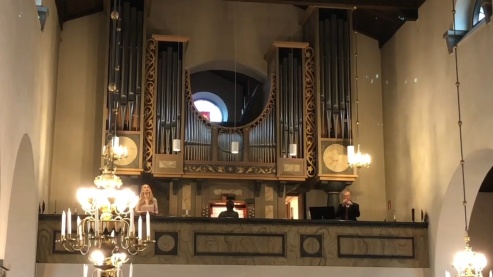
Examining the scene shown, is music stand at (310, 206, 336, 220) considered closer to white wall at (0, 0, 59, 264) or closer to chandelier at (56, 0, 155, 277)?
white wall at (0, 0, 59, 264)

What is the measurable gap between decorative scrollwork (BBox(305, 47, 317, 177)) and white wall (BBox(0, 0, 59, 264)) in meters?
5.22

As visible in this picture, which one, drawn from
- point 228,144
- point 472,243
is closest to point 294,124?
point 228,144

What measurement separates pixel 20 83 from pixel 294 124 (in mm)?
7068

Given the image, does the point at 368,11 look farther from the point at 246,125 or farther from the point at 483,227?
the point at 483,227

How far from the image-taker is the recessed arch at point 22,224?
1335 cm

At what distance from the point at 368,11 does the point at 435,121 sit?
11.4ft

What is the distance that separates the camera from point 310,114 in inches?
671

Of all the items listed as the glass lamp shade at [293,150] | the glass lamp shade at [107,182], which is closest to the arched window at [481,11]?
the glass lamp shade at [293,150]

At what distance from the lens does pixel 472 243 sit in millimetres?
18328

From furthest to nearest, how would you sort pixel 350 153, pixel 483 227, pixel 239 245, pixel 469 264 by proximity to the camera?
pixel 483 227 → pixel 350 153 → pixel 239 245 → pixel 469 264

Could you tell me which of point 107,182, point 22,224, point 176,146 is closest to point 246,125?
point 176,146

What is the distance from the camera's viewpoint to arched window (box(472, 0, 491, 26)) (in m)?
12.9

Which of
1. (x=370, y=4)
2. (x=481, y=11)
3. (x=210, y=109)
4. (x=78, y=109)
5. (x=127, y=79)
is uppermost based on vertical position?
(x=370, y=4)

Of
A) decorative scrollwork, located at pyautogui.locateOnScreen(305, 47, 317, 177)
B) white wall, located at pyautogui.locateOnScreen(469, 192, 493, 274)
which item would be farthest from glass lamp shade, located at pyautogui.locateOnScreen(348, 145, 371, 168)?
white wall, located at pyautogui.locateOnScreen(469, 192, 493, 274)
